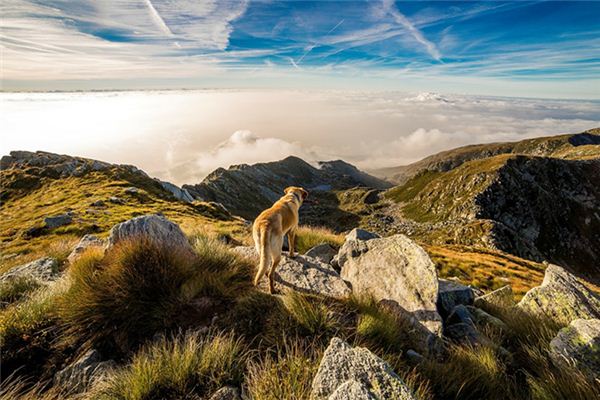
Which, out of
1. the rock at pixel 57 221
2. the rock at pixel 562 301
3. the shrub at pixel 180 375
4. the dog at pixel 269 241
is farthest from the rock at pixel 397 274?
the rock at pixel 57 221

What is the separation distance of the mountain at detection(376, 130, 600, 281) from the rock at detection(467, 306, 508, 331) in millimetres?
104873

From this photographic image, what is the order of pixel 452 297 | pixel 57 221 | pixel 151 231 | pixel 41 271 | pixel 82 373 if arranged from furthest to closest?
pixel 57 221, pixel 41 271, pixel 151 231, pixel 452 297, pixel 82 373

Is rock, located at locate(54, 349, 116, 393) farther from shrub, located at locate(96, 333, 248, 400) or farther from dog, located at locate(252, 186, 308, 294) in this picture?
dog, located at locate(252, 186, 308, 294)

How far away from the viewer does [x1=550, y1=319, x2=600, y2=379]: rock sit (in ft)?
16.4

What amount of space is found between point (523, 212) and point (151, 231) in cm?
16399

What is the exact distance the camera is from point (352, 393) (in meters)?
3.29

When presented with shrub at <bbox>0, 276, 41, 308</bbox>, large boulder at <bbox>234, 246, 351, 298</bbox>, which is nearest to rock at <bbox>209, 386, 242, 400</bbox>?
large boulder at <bbox>234, 246, 351, 298</bbox>

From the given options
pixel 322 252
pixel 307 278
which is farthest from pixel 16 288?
pixel 322 252

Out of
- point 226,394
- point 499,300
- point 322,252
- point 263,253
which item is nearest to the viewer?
point 226,394

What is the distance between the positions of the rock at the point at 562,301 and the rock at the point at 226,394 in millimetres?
7780

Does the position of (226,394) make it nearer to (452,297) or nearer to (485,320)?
(485,320)

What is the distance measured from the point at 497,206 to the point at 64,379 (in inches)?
6734

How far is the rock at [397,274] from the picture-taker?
710 cm

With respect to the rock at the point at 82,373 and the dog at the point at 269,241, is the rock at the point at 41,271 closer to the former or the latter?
the rock at the point at 82,373
